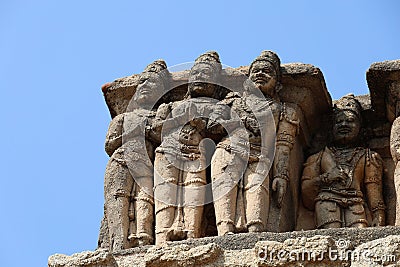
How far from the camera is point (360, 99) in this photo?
45.2 feet

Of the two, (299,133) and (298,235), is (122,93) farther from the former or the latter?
(298,235)

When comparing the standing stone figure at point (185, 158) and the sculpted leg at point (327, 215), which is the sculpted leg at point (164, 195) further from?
the sculpted leg at point (327, 215)

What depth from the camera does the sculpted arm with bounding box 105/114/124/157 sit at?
1323cm

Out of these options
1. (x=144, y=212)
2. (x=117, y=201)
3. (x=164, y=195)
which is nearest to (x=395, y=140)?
(x=164, y=195)

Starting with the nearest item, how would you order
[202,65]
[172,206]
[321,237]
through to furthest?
[321,237] < [172,206] < [202,65]

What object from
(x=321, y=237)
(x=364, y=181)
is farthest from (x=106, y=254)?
(x=364, y=181)

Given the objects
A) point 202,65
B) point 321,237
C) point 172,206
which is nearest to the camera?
point 321,237

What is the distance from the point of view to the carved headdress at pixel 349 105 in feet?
44.1

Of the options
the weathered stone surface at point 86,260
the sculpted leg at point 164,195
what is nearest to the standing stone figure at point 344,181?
the sculpted leg at point 164,195

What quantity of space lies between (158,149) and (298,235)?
1.91 m

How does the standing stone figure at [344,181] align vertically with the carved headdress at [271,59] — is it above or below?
below

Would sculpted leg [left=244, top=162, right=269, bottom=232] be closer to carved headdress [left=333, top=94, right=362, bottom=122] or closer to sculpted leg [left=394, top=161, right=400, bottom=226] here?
sculpted leg [left=394, top=161, right=400, bottom=226]

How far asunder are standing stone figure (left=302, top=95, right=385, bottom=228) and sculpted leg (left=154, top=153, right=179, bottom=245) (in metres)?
1.31

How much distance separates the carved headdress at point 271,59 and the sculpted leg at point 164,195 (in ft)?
4.43
